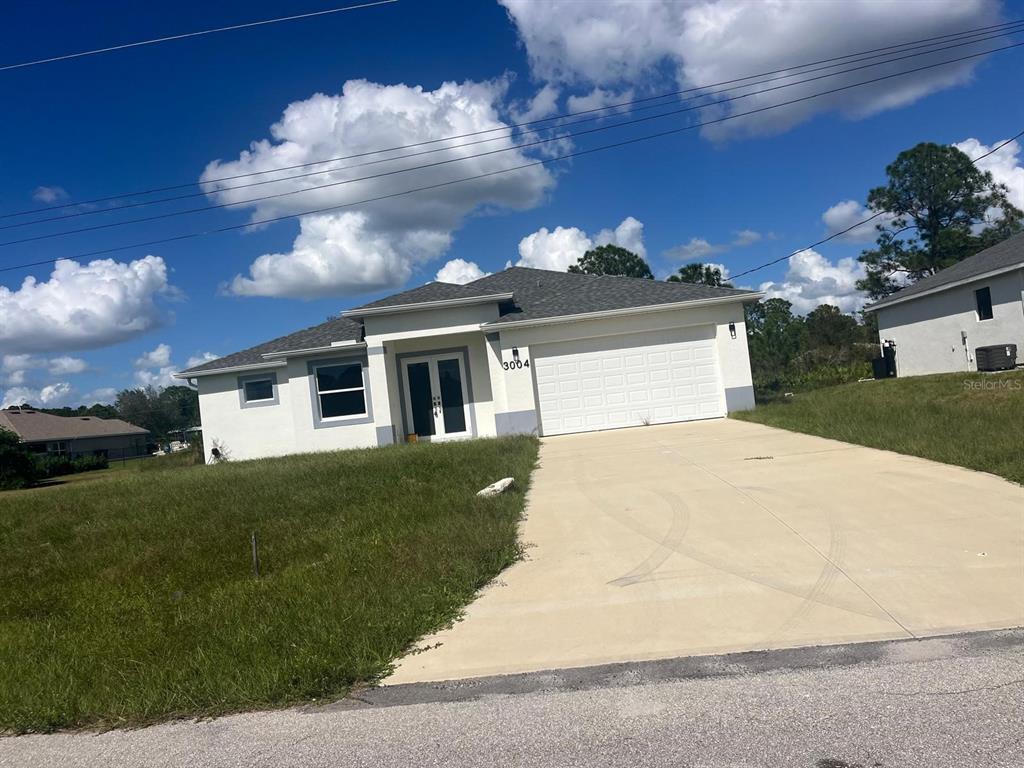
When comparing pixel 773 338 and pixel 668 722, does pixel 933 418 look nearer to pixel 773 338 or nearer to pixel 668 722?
pixel 668 722

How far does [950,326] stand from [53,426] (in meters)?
55.9

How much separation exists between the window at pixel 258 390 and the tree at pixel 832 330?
1185 inches

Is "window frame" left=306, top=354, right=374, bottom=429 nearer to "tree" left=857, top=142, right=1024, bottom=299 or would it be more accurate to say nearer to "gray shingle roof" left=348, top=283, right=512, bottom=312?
"gray shingle roof" left=348, top=283, right=512, bottom=312

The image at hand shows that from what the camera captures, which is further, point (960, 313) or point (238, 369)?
point (960, 313)

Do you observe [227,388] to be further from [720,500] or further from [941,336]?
[941,336]

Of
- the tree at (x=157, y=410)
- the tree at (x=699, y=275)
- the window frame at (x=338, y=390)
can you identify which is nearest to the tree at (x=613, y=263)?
the tree at (x=699, y=275)

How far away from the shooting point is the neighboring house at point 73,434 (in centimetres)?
4975

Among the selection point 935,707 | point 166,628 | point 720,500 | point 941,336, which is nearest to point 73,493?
point 166,628

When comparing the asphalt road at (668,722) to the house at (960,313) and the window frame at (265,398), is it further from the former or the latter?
the house at (960,313)

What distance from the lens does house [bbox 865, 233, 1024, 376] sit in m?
22.0

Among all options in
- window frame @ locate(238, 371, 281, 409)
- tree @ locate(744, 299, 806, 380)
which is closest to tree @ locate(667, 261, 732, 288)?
tree @ locate(744, 299, 806, 380)

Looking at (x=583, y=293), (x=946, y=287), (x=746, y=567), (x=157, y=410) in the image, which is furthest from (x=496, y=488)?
(x=157, y=410)

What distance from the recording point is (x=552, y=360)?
17.9 meters

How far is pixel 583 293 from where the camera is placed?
19.5 meters
